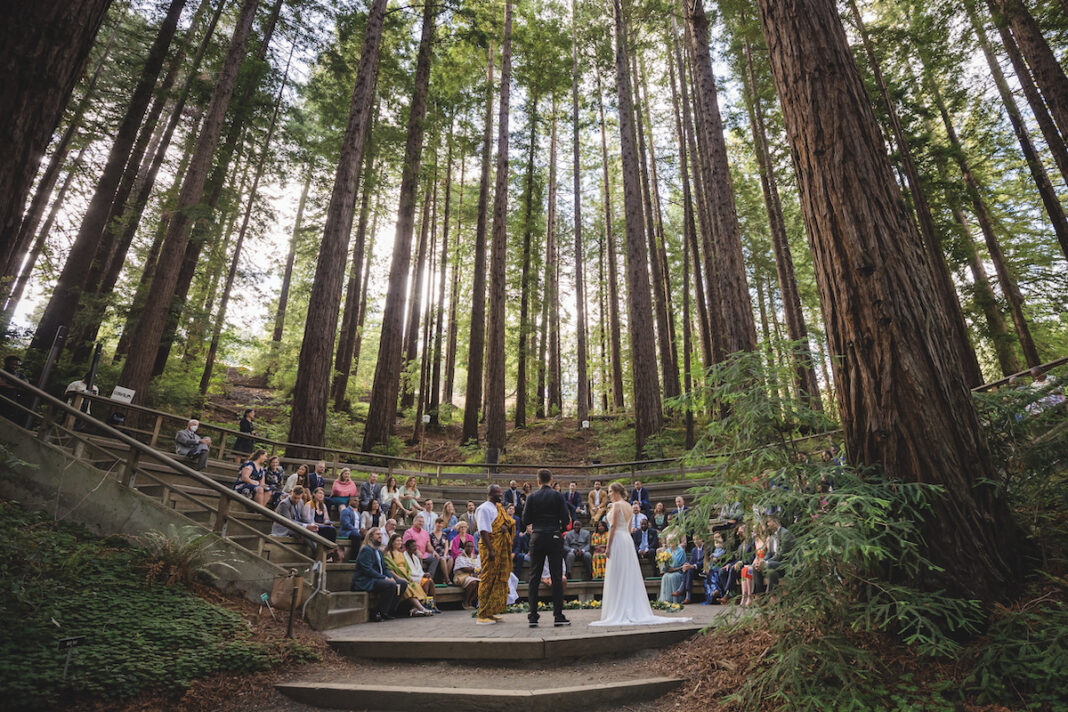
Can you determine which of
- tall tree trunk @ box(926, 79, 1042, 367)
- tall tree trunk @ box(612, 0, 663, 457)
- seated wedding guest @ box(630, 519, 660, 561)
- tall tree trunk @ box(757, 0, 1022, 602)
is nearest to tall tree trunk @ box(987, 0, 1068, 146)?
tall tree trunk @ box(926, 79, 1042, 367)

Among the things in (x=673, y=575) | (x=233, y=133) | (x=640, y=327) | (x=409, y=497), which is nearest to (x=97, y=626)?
(x=409, y=497)

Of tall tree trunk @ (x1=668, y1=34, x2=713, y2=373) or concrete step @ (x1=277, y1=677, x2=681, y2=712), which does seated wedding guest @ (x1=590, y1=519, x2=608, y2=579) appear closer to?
concrete step @ (x1=277, y1=677, x2=681, y2=712)

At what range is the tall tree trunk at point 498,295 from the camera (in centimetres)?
1630

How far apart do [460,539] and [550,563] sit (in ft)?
13.4

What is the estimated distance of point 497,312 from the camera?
17766mm

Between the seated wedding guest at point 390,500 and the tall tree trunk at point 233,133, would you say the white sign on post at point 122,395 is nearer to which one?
the seated wedding guest at point 390,500

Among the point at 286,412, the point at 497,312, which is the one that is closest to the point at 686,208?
the point at 497,312

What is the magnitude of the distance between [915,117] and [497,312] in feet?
47.9

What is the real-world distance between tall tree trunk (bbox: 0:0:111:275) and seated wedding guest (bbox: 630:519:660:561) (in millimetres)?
10248

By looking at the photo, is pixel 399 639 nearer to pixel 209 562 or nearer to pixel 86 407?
pixel 209 562

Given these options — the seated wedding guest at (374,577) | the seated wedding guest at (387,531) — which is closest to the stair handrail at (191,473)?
the seated wedding guest at (374,577)

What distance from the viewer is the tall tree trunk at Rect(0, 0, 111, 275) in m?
2.23

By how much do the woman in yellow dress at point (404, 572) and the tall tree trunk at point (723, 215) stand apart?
9115mm

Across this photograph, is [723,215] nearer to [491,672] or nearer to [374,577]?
[374,577]
